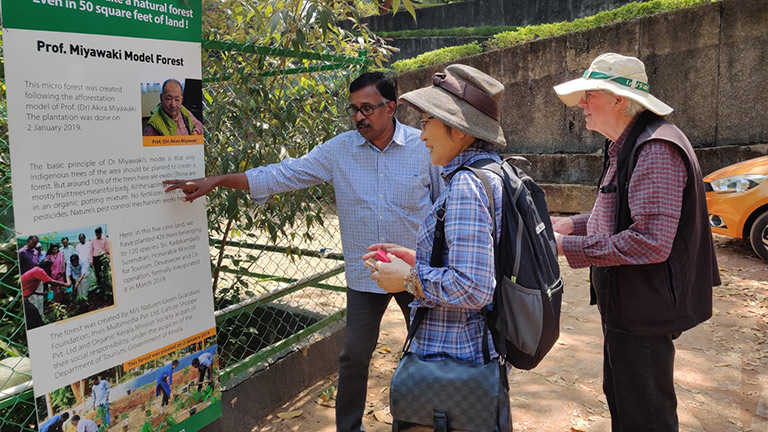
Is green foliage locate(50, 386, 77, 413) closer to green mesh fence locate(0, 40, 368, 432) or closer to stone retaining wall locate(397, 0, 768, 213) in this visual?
green mesh fence locate(0, 40, 368, 432)

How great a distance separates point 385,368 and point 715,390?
2092mm

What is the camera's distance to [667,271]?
7.07ft

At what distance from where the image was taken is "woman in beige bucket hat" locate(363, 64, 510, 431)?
165 cm

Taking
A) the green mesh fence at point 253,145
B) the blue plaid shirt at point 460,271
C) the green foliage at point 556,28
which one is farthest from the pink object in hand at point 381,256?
the green foliage at point 556,28

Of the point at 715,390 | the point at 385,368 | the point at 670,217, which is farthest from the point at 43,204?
the point at 715,390

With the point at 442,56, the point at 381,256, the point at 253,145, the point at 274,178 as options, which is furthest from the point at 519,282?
the point at 442,56

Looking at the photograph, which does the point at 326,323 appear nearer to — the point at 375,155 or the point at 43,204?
the point at 375,155

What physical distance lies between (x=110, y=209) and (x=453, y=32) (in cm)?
1346

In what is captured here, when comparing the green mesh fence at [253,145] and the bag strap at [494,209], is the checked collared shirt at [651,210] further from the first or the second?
the green mesh fence at [253,145]

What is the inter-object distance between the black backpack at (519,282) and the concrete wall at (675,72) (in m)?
7.62

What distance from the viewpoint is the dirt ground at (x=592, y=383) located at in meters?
3.23

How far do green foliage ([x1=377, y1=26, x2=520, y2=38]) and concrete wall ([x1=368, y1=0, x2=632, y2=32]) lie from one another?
1.21 ft

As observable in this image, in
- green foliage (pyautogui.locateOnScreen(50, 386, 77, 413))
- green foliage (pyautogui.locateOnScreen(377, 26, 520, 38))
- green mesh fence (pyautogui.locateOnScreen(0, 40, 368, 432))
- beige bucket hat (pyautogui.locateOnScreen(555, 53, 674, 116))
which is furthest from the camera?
green foliage (pyautogui.locateOnScreen(377, 26, 520, 38))

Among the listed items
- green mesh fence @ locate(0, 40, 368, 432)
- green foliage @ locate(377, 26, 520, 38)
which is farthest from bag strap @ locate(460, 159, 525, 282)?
green foliage @ locate(377, 26, 520, 38)
